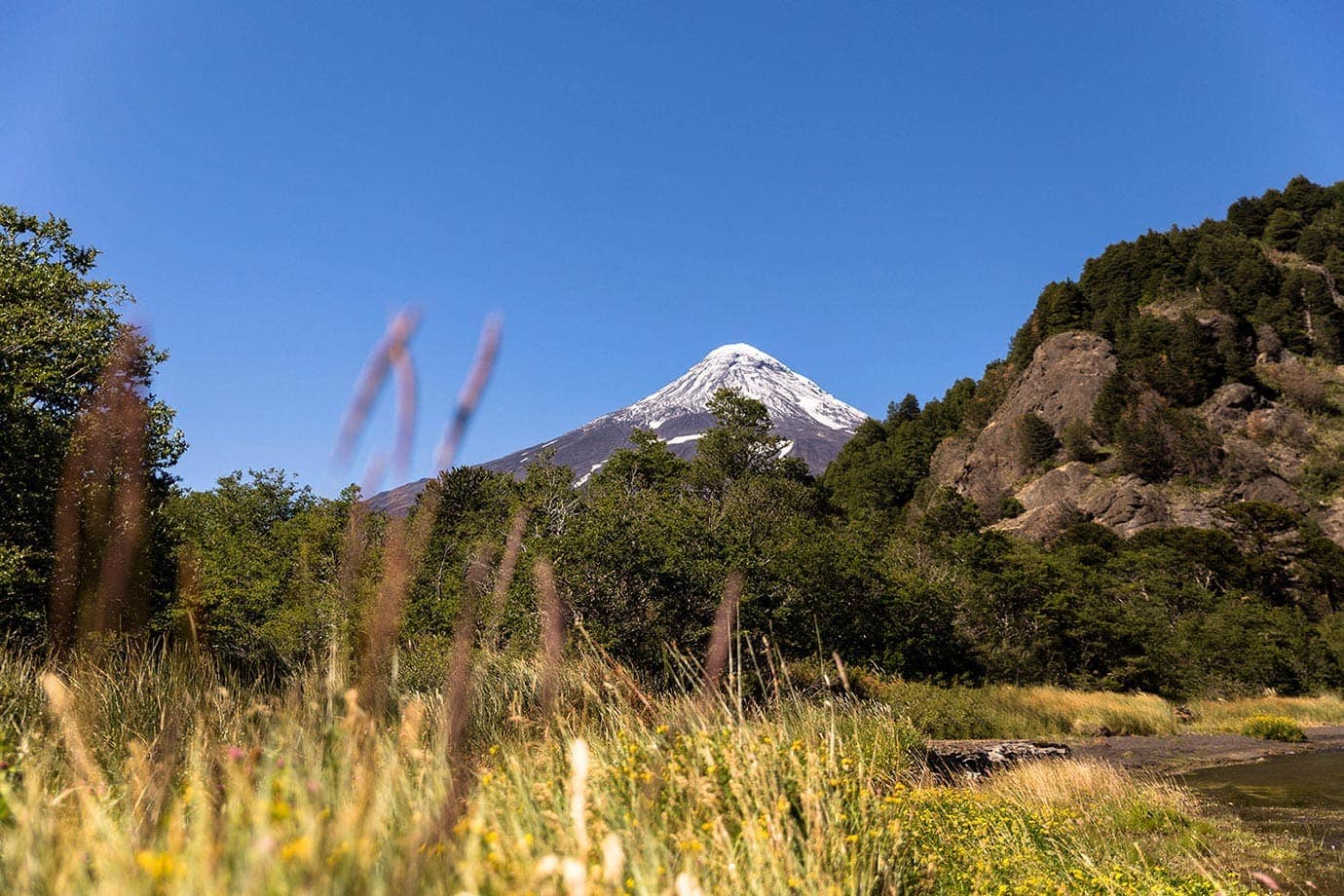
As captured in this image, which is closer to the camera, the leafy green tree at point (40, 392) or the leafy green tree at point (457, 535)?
the leafy green tree at point (40, 392)

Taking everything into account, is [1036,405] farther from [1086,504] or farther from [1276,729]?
[1276,729]

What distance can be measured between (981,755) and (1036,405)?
55647 millimetres

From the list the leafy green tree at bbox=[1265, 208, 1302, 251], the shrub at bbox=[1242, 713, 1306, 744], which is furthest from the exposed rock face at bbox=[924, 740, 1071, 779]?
the leafy green tree at bbox=[1265, 208, 1302, 251]

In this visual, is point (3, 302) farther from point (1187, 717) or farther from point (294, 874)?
point (1187, 717)

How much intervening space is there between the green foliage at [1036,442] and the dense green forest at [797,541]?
0.64 feet

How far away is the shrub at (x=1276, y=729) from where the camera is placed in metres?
22.8

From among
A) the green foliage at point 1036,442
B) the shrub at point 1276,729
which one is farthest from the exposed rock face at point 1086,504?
the shrub at point 1276,729

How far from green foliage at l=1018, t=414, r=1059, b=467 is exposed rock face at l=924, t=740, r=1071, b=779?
1826 inches

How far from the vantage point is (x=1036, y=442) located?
2472 inches

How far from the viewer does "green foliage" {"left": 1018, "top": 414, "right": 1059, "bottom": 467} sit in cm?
6272

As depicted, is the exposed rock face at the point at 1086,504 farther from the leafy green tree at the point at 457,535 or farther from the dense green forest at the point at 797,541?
the leafy green tree at the point at 457,535

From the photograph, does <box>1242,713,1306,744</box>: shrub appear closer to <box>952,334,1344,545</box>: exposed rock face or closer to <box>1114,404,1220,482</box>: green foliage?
<box>952,334,1344,545</box>: exposed rock face

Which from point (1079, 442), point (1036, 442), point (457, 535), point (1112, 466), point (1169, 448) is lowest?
point (1112, 466)

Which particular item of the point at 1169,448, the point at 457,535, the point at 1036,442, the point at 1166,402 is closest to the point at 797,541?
the point at 457,535
